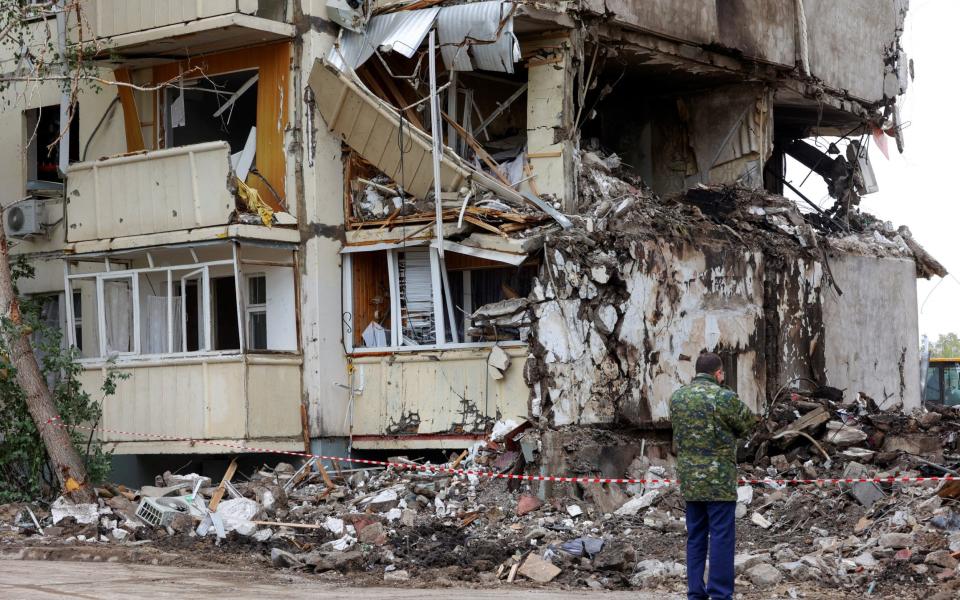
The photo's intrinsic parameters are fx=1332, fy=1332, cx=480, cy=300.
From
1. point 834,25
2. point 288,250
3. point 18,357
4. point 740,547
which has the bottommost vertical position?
point 740,547

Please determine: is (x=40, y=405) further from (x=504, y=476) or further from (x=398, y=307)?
(x=504, y=476)

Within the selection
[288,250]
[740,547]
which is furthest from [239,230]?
[740,547]

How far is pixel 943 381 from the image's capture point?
3066cm

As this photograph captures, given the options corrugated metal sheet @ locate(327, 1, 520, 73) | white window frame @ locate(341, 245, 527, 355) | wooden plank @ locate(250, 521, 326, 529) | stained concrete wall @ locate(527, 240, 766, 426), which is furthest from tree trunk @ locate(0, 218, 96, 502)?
stained concrete wall @ locate(527, 240, 766, 426)

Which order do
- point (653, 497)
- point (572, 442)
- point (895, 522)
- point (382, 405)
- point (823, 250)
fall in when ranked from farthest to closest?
1. point (823, 250)
2. point (382, 405)
3. point (572, 442)
4. point (653, 497)
5. point (895, 522)

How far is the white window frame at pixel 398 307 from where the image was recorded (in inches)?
742

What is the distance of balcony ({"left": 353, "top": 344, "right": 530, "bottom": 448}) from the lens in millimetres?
18031

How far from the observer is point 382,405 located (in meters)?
19.2

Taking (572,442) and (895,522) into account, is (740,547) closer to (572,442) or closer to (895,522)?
(895,522)

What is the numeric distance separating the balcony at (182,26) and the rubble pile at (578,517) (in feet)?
20.3

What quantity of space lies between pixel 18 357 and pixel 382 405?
5.19m

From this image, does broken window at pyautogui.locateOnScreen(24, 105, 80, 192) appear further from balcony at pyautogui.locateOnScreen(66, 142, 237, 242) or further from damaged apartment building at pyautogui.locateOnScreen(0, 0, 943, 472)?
balcony at pyautogui.locateOnScreen(66, 142, 237, 242)

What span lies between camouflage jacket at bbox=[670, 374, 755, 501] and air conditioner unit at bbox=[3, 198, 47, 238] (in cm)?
1518

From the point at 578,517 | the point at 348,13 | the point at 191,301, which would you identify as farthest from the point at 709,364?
the point at 191,301
